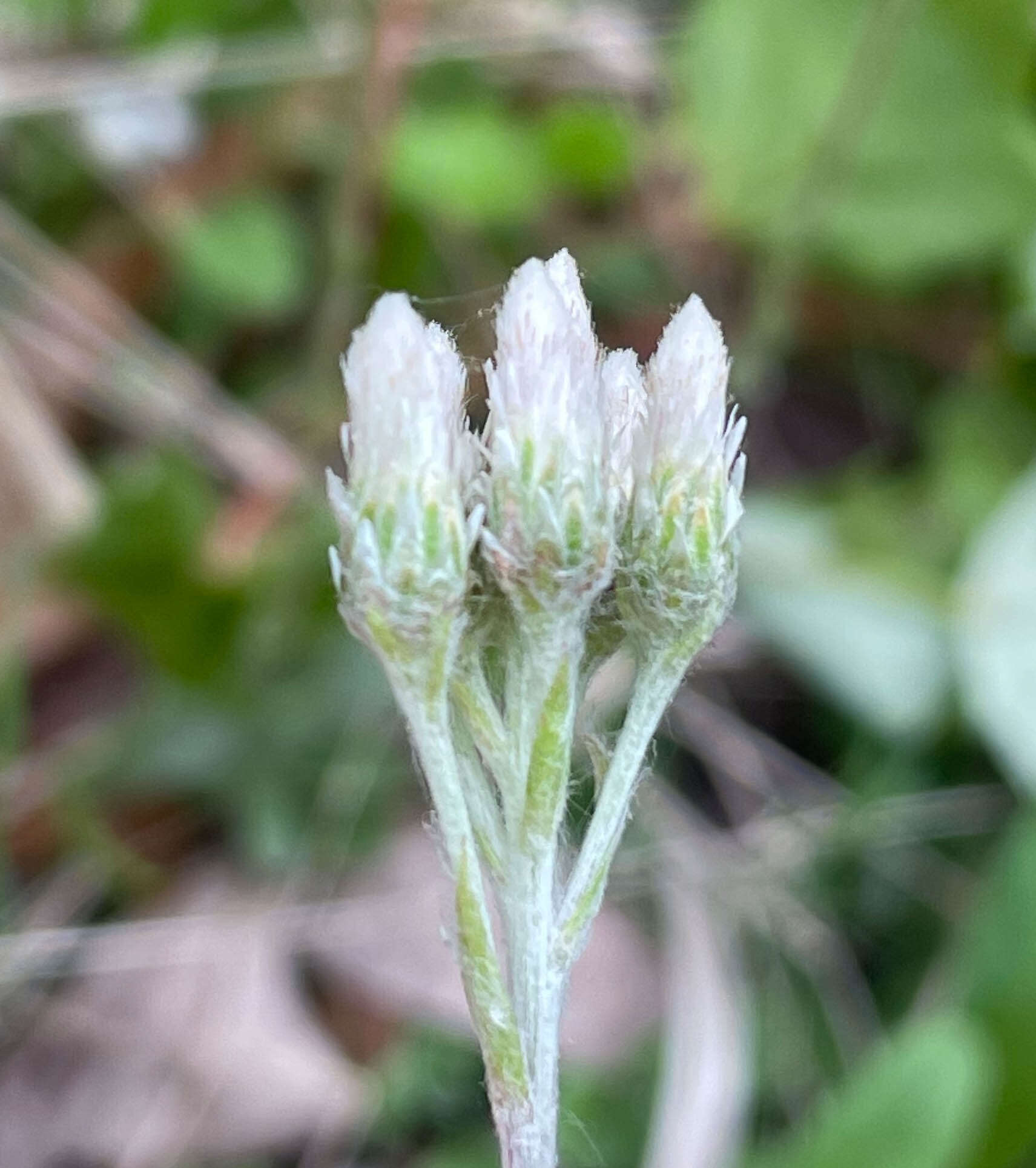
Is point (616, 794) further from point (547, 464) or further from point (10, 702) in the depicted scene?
point (10, 702)

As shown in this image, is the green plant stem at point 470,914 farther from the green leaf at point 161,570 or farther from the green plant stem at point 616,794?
the green leaf at point 161,570

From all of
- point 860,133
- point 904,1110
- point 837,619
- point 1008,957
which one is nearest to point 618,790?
point 904,1110

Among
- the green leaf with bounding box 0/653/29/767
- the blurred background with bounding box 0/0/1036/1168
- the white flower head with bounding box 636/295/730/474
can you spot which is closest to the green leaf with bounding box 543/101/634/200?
the blurred background with bounding box 0/0/1036/1168

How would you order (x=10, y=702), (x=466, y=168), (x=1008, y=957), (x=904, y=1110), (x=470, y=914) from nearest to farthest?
(x=470, y=914) < (x=904, y=1110) < (x=1008, y=957) < (x=10, y=702) < (x=466, y=168)

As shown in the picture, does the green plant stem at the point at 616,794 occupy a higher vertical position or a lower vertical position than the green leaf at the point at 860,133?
lower

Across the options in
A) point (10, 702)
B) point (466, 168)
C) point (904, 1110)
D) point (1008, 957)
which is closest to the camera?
point (904, 1110)

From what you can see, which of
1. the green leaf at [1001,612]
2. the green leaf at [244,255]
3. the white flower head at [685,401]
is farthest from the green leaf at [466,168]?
the white flower head at [685,401]
